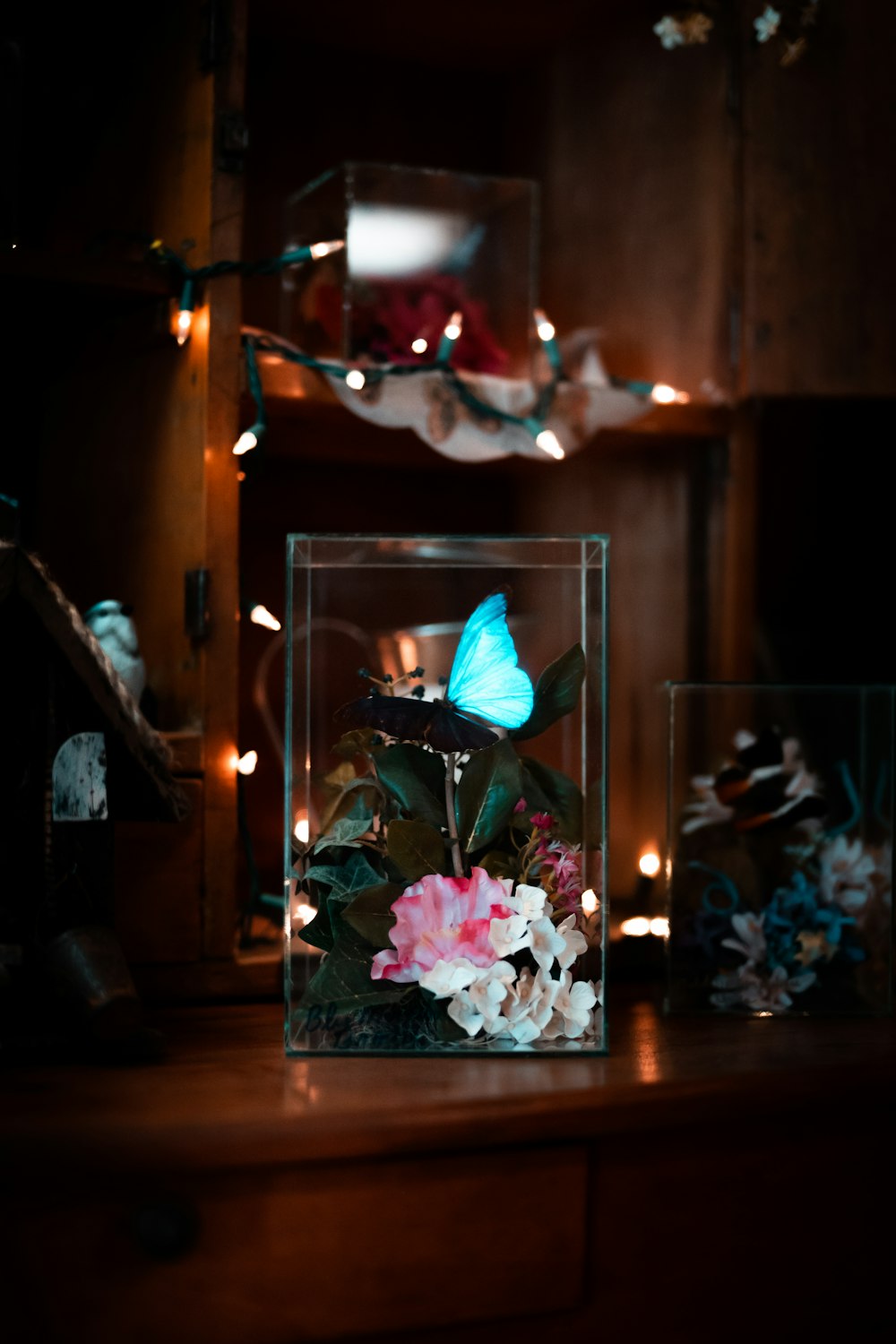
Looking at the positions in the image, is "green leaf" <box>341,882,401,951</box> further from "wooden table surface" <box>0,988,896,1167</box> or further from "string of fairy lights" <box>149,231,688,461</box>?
"string of fairy lights" <box>149,231,688,461</box>

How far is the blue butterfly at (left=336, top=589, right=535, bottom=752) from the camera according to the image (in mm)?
959

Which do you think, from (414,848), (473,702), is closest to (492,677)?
(473,702)

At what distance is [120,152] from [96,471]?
1.00ft

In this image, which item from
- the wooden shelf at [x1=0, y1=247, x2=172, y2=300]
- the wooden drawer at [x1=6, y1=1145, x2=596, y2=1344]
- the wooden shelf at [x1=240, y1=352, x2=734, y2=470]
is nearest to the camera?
the wooden drawer at [x1=6, y1=1145, x2=596, y2=1344]

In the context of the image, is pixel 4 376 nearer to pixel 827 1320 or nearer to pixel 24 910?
pixel 24 910

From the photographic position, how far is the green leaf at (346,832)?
38.9 inches

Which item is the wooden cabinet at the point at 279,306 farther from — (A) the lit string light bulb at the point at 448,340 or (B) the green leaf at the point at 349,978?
(B) the green leaf at the point at 349,978

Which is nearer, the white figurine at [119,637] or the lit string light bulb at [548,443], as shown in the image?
the white figurine at [119,637]

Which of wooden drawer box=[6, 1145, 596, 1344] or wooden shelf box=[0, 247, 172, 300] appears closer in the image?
wooden drawer box=[6, 1145, 596, 1344]

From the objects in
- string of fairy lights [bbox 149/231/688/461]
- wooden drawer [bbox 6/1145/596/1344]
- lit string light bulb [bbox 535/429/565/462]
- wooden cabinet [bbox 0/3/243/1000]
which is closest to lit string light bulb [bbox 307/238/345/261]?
string of fairy lights [bbox 149/231/688/461]

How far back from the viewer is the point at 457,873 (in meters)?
0.98

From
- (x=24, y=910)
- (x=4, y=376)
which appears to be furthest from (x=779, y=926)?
(x=4, y=376)

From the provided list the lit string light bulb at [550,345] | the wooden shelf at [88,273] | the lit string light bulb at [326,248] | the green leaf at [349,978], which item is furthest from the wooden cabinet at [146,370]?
the lit string light bulb at [550,345]

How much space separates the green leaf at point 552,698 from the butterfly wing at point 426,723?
5 centimetres
